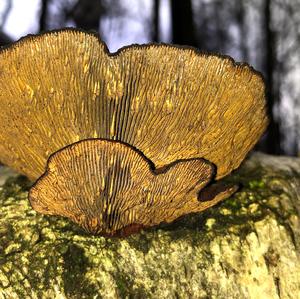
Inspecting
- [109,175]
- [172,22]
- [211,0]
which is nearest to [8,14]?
[172,22]

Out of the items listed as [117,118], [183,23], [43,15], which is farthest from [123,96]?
[43,15]

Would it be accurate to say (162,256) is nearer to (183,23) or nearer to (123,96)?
(123,96)

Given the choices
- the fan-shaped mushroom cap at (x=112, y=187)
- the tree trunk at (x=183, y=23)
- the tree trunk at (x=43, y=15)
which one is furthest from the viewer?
the tree trunk at (x=43, y=15)

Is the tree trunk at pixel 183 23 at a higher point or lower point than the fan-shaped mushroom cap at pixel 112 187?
higher

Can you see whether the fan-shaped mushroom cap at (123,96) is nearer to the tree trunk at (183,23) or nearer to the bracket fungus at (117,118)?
the bracket fungus at (117,118)

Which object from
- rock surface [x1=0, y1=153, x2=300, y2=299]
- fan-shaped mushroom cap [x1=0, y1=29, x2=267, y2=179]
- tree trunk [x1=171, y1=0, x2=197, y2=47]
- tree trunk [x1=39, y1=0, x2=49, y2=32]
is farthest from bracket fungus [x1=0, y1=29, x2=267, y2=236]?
tree trunk [x1=39, y1=0, x2=49, y2=32]

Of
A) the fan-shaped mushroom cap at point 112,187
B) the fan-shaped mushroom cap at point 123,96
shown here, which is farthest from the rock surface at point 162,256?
the fan-shaped mushroom cap at point 123,96

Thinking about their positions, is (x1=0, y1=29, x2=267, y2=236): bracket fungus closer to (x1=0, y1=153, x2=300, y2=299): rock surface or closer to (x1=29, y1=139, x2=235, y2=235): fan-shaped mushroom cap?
(x1=29, y1=139, x2=235, y2=235): fan-shaped mushroom cap
